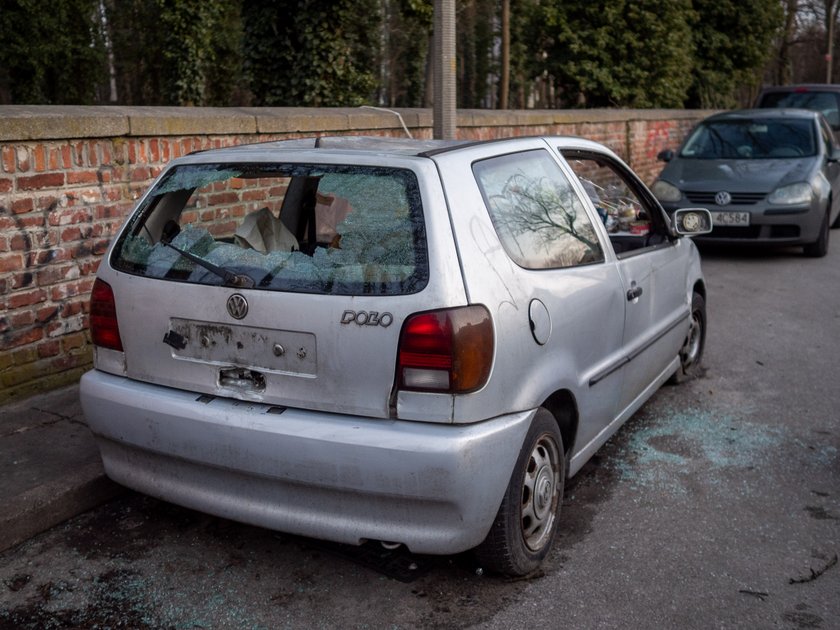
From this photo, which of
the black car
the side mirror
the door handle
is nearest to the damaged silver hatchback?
the door handle

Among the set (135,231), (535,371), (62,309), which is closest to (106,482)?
(135,231)

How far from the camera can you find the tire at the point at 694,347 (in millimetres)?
5961

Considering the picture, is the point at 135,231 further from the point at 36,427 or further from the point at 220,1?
the point at 220,1

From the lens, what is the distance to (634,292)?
449 cm

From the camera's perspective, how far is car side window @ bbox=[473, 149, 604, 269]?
3.55m

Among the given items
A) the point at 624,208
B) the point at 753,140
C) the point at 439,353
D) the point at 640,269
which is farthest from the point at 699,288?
the point at 753,140

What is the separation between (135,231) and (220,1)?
951 inches

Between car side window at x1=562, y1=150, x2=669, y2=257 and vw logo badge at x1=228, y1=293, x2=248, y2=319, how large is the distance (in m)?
2.20

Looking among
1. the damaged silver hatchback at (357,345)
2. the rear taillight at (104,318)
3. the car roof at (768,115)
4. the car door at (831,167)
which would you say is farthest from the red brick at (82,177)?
the car roof at (768,115)

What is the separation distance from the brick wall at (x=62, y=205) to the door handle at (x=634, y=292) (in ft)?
10.2

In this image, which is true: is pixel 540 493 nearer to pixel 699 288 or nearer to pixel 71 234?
pixel 699 288

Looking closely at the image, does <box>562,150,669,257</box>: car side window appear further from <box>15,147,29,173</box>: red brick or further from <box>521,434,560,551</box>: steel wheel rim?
<box>15,147,29,173</box>: red brick

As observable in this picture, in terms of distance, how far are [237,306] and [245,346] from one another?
14 cm

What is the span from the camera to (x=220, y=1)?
2600 centimetres
